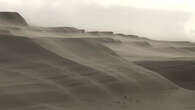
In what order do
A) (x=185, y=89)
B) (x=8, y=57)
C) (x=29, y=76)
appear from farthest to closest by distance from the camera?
(x=185, y=89) < (x=8, y=57) < (x=29, y=76)

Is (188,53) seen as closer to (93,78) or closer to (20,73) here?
(93,78)

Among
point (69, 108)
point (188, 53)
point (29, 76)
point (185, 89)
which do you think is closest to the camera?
point (69, 108)

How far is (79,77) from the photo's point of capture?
384cm

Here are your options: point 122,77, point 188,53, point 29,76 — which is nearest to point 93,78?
point 122,77

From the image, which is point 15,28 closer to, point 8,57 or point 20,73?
point 8,57

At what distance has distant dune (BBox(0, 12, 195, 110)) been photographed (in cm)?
341

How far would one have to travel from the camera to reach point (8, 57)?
388 cm

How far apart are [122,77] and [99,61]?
40cm

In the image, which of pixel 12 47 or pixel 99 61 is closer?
pixel 12 47

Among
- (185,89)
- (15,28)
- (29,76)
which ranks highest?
(15,28)

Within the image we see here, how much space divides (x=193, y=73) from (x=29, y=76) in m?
2.02

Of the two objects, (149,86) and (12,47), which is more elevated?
(12,47)

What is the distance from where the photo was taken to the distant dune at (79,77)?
134 inches

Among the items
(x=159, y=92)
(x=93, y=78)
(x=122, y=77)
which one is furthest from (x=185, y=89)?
(x=93, y=78)
